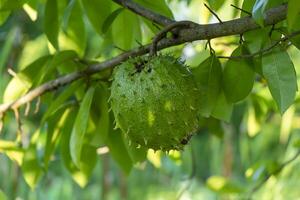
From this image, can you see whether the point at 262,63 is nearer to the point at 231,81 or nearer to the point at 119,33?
the point at 231,81

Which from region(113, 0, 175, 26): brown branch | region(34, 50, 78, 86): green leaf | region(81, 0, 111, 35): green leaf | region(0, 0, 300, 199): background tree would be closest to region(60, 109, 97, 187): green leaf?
region(0, 0, 300, 199): background tree

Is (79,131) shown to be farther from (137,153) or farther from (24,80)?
(24,80)

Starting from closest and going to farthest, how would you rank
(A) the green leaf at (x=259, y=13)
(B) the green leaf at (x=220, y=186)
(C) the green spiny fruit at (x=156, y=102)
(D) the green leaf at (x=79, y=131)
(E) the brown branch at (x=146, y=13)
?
(A) the green leaf at (x=259, y=13) < (C) the green spiny fruit at (x=156, y=102) < (E) the brown branch at (x=146, y=13) < (D) the green leaf at (x=79, y=131) < (B) the green leaf at (x=220, y=186)

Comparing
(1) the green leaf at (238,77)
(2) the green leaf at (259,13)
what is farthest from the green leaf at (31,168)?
(2) the green leaf at (259,13)

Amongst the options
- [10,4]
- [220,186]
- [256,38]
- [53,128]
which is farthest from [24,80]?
[220,186]

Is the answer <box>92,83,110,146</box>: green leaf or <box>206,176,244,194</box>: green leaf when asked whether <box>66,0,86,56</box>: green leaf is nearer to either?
<box>92,83,110,146</box>: green leaf

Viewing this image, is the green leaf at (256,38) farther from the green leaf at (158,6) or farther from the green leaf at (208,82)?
the green leaf at (158,6)

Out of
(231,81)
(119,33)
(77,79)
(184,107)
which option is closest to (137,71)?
(184,107)
